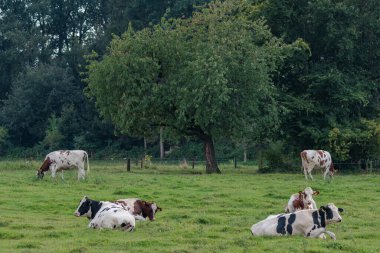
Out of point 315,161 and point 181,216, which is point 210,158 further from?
point 181,216

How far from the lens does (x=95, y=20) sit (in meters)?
83.1

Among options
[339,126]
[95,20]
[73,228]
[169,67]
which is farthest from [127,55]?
[95,20]

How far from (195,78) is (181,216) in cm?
2043

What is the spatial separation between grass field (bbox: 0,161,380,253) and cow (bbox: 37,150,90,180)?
0.87m

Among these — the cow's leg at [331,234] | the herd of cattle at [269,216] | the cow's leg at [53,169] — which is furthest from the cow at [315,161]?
the cow's leg at [331,234]

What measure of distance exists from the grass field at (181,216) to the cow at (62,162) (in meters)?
0.87

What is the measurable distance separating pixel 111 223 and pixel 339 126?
2796 centimetres

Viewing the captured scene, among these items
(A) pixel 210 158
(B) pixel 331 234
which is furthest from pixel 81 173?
(B) pixel 331 234

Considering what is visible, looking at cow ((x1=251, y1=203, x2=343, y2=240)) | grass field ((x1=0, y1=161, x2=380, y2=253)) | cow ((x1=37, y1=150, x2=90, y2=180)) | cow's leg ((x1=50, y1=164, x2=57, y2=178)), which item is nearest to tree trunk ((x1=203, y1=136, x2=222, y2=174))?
grass field ((x1=0, y1=161, x2=380, y2=253))

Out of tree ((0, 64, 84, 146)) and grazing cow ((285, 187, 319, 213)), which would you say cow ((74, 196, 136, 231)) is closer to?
grazing cow ((285, 187, 319, 213))

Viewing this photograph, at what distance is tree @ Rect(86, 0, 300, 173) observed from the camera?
38875mm

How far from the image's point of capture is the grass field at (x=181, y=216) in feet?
46.7

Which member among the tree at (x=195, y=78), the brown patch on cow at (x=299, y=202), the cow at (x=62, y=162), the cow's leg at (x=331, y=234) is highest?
the tree at (x=195, y=78)

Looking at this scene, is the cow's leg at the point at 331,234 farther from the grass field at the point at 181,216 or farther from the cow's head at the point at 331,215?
the cow's head at the point at 331,215
